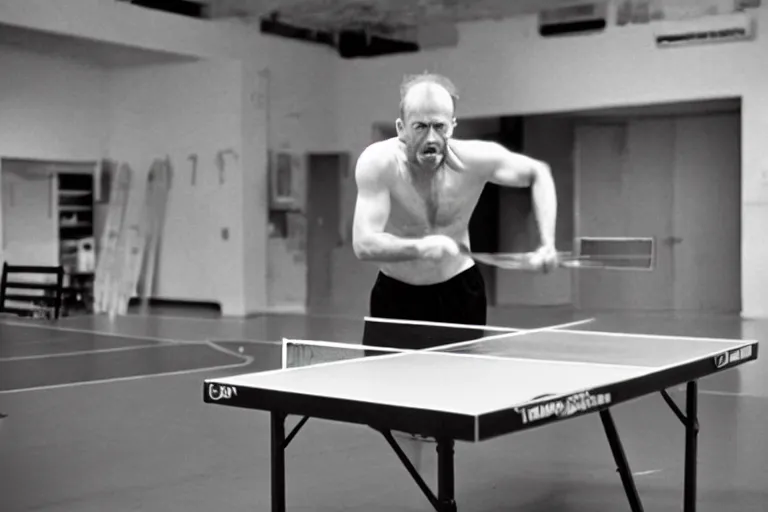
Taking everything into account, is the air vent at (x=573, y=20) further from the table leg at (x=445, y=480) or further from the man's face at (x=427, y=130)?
the table leg at (x=445, y=480)

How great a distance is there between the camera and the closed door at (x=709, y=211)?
1134 cm

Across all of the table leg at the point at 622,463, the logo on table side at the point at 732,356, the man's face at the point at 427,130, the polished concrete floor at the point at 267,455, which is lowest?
the polished concrete floor at the point at 267,455

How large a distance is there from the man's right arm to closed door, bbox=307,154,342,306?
9.02 m

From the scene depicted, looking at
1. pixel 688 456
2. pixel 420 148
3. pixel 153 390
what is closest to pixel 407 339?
pixel 420 148

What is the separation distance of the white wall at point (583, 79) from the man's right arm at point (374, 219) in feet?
25.0

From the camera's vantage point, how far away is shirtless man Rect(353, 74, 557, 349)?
3.29 meters

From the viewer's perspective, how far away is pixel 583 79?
431 inches

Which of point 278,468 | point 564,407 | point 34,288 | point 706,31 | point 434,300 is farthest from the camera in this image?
point 706,31

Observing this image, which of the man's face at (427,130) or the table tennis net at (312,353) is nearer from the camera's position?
the table tennis net at (312,353)

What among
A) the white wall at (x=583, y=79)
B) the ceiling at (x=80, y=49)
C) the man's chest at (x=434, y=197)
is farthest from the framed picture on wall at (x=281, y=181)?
the man's chest at (x=434, y=197)

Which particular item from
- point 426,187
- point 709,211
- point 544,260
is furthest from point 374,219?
point 709,211

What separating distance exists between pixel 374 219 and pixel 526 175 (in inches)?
21.9

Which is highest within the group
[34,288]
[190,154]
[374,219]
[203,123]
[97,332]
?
[203,123]

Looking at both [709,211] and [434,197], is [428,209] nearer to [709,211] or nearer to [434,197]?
[434,197]
